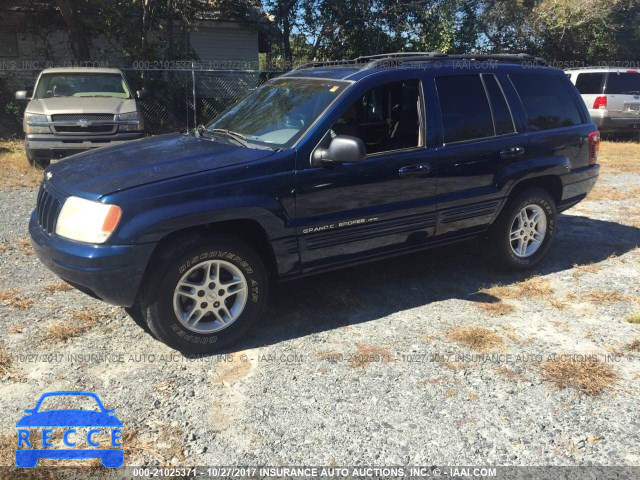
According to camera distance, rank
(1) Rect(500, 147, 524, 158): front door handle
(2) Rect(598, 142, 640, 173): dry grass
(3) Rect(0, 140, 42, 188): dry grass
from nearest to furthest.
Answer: (1) Rect(500, 147, 524, 158): front door handle < (3) Rect(0, 140, 42, 188): dry grass < (2) Rect(598, 142, 640, 173): dry grass

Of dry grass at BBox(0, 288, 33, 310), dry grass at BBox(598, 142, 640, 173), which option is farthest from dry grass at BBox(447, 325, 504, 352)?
dry grass at BBox(598, 142, 640, 173)

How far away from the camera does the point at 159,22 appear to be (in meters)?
17.6

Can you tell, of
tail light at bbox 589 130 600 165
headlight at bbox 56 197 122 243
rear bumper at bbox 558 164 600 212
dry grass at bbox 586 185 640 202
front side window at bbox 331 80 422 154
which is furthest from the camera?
dry grass at bbox 586 185 640 202

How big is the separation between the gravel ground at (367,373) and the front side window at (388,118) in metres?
1.30

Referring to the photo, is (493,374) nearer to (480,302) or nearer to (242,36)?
(480,302)

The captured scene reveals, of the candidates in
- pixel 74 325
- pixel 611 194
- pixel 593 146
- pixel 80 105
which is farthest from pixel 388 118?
pixel 80 105

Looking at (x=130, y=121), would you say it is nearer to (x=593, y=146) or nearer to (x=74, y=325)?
(x=74, y=325)

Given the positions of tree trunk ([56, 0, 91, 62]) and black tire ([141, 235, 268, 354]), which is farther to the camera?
tree trunk ([56, 0, 91, 62])

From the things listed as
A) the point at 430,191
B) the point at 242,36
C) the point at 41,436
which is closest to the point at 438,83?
the point at 430,191

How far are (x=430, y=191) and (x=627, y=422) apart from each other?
7.07 feet

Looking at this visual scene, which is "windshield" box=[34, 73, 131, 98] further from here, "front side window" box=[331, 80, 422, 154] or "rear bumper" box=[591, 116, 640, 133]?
"rear bumper" box=[591, 116, 640, 133]

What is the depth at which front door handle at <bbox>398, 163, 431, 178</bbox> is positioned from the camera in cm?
429

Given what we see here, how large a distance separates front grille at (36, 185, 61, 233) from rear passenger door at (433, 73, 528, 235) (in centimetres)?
287

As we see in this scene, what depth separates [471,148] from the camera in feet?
15.3
